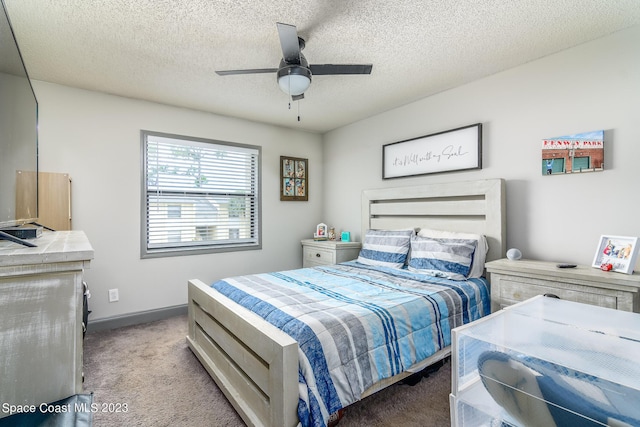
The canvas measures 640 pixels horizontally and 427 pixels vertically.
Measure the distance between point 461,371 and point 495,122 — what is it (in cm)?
255

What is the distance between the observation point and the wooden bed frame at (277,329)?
1397mm

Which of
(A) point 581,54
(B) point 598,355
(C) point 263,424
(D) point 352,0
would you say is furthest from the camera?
(A) point 581,54

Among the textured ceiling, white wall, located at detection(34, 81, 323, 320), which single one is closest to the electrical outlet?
white wall, located at detection(34, 81, 323, 320)

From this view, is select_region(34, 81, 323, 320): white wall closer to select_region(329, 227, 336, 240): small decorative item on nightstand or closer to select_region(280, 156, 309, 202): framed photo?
select_region(280, 156, 309, 202): framed photo

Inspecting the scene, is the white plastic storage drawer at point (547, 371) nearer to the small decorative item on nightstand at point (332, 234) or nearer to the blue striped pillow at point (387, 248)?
the blue striped pillow at point (387, 248)

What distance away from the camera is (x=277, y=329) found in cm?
158

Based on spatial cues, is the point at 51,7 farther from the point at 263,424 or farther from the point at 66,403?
the point at 263,424

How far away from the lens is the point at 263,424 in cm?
153

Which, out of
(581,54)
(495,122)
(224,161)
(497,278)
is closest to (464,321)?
(497,278)

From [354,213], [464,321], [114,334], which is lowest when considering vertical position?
[114,334]

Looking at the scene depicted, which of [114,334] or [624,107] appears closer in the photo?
[624,107]

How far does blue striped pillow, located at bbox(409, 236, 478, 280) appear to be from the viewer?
2.52 meters

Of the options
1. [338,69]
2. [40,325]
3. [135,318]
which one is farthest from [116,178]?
[40,325]

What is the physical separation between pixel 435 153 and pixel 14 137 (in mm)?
3197
